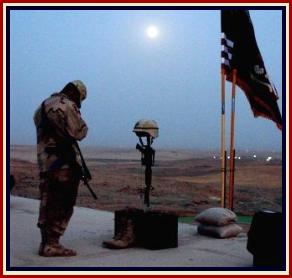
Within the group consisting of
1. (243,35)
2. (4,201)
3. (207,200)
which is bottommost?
(207,200)

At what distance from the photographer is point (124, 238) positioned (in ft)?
15.6

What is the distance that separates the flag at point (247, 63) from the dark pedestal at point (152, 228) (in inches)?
102

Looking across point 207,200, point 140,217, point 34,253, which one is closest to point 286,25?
point 140,217

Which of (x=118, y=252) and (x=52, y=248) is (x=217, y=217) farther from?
(x=52, y=248)

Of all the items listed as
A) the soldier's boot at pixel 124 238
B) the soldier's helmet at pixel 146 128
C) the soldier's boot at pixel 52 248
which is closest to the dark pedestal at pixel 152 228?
the soldier's boot at pixel 124 238

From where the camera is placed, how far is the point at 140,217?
4.77 metres

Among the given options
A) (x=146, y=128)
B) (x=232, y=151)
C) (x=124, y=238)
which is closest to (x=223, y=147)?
(x=232, y=151)

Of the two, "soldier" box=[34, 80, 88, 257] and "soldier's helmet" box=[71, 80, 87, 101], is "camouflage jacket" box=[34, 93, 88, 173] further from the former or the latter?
"soldier's helmet" box=[71, 80, 87, 101]

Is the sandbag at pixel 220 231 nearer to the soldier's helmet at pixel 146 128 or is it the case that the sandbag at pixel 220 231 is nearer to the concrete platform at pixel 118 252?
the concrete platform at pixel 118 252

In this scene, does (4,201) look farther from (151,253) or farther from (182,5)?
(182,5)

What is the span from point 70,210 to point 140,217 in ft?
2.39

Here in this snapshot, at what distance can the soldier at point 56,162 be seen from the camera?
13.9 feet

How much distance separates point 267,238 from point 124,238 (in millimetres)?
1541

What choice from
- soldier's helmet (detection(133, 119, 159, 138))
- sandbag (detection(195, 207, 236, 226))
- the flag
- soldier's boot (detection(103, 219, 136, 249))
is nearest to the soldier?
soldier's boot (detection(103, 219, 136, 249))
